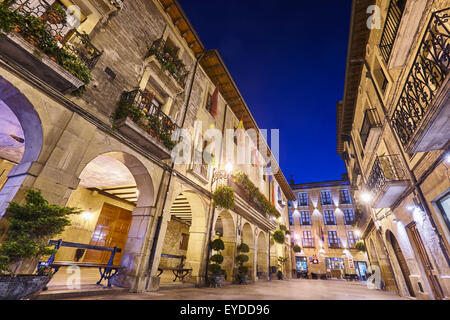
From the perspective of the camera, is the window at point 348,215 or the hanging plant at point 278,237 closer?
the hanging plant at point 278,237

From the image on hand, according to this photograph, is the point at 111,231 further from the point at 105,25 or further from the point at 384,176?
the point at 384,176

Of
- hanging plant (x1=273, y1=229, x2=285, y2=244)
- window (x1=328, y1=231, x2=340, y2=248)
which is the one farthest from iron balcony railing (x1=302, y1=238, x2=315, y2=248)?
hanging plant (x1=273, y1=229, x2=285, y2=244)

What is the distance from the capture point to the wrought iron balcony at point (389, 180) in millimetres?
6238

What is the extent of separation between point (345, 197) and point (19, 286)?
37.4 metres

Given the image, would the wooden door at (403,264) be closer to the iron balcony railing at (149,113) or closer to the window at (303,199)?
the iron balcony railing at (149,113)

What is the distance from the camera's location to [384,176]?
6.77m

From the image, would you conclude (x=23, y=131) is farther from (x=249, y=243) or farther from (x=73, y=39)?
(x=249, y=243)

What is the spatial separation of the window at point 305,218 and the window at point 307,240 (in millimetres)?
1306

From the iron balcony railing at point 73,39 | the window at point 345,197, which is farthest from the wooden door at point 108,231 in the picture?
the window at point 345,197

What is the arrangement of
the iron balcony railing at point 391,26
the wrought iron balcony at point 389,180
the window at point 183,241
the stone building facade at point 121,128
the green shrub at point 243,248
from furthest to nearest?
1. the window at point 183,241
2. the green shrub at point 243,248
3. the wrought iron balcony at point 389,180
4. the iron balcony railing at point 391,26
5. the stone building facade at point 121,128

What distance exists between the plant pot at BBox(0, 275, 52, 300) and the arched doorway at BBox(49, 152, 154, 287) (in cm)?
248

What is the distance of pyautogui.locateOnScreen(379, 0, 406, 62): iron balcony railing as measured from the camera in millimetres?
5570
